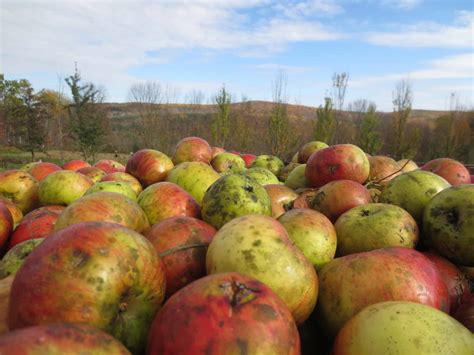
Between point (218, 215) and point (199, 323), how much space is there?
4.25 feet

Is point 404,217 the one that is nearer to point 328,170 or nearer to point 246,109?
point 328,170

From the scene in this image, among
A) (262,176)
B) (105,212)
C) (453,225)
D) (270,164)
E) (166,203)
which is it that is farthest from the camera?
(270,164)

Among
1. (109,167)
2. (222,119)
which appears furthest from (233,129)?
(109,167)

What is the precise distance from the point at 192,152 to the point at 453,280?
336cm

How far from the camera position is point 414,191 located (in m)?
2.88

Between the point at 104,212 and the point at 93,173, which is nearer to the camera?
the point at 104,212

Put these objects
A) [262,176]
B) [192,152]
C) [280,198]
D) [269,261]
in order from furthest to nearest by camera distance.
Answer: [192,152] < [262,176] < [280,198] < [269,261]

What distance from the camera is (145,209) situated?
8.93 feet

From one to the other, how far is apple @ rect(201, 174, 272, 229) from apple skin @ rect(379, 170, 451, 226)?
1050 mm

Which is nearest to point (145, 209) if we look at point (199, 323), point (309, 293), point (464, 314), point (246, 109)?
point (309, 293)

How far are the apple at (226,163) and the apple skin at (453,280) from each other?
9.31 feet

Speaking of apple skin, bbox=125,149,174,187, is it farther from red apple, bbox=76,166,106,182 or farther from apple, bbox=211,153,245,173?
apple, bbox=211,153,245,173

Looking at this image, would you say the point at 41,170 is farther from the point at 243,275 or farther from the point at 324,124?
the point at 324,124

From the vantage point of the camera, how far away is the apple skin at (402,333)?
135 centimetres
